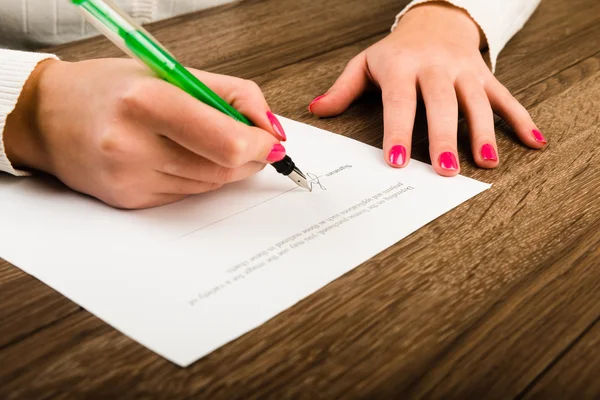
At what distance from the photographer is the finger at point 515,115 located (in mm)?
578

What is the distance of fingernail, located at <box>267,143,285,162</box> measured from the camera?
46cm

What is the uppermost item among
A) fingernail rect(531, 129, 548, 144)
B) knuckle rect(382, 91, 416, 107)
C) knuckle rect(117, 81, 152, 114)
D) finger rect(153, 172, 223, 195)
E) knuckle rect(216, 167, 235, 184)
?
knuckle rect(117, 81, 152, 114)

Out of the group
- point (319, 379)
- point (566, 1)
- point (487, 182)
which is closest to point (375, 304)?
point (319, 379)

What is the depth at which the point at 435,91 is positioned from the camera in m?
0.63

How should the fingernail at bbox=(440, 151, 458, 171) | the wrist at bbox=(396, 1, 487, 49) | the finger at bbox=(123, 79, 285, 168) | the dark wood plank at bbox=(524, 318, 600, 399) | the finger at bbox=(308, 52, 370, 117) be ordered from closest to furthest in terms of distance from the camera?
the dark wood plank at bbox=(524, 318, 600, 399), the finger at bbox=(123, 79, 285, 168), the fingernail at bbox=(440, 151, 458, 171), the finger at bbox=(308, 52, 370, 117), the wrist at bbox=(396, 1, 487, 49)

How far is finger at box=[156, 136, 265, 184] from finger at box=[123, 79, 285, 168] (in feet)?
0.06

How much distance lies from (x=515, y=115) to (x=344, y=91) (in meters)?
0.18

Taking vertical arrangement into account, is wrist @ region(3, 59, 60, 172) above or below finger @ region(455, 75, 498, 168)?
below

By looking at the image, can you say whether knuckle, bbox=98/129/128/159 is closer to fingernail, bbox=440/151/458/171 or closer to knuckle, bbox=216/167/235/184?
knuckle, bbox=216/167/235/184

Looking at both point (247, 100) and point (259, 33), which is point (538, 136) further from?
point (259, 33)

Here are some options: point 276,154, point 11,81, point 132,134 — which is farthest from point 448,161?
point 11,81

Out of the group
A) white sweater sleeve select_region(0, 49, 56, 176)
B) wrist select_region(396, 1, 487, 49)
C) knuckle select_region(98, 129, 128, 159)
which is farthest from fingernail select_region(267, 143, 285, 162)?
wrist select_region(396, 1, 487, 49)

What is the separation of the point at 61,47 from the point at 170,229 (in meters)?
0.47

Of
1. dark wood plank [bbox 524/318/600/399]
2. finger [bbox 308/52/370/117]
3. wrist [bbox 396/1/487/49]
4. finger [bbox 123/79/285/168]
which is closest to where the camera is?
dark wood plank [bbox 524/318/600/399]
